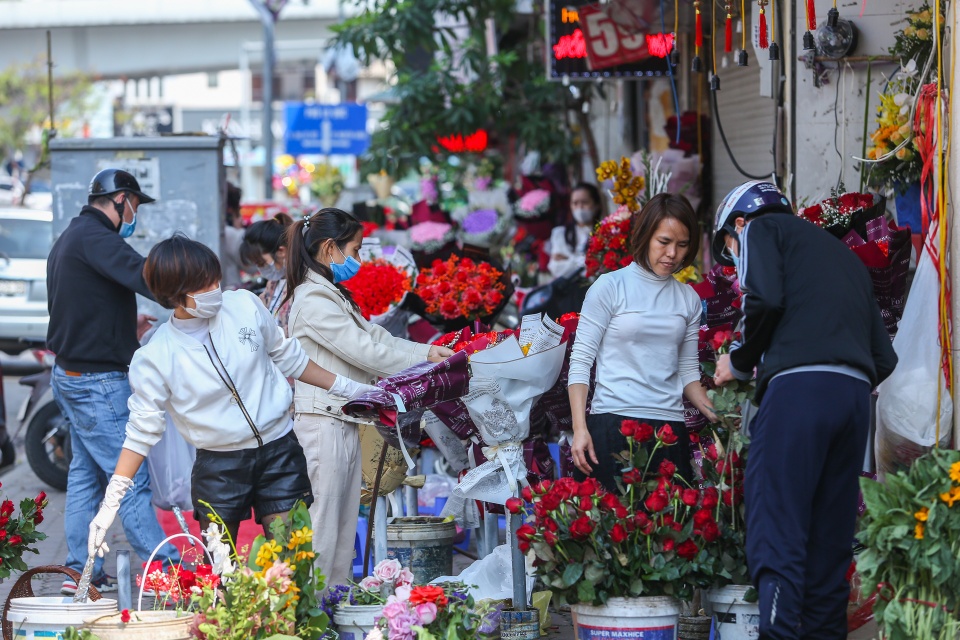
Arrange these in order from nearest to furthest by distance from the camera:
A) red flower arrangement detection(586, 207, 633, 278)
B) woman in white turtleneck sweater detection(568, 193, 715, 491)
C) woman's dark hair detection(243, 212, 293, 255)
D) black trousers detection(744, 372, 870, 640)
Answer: black trousers detection(744, 372, 870, 640) → woman in white turtleneck sweater detection(568, 193, 715, 491) → red flower arrangement detection(586, 207, 633, 278) → woman's dark hair detection(243, 212, 293, 255)

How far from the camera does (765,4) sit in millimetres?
6758

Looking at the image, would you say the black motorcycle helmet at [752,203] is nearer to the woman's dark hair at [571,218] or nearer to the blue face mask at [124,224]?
the blue face mask at [124,224]

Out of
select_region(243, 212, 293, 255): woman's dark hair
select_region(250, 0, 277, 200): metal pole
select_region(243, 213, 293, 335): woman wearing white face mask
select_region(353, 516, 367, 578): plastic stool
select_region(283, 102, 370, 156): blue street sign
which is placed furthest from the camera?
select_region(283, 102, 370, 156): blue street sign

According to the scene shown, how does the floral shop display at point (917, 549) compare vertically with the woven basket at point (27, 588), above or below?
above

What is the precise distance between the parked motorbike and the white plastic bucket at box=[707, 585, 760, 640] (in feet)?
19.9

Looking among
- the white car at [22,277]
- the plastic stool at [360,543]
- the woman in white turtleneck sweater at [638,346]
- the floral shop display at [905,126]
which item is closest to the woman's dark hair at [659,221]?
the woman in white turtleneck sweater at [638,346]

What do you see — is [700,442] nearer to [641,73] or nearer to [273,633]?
[273,633]

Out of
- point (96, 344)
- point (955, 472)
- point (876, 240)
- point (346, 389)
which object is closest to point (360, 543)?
point (96, 344)

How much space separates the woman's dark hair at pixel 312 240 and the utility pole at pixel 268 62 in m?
15.4

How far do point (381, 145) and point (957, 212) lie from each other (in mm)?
9187

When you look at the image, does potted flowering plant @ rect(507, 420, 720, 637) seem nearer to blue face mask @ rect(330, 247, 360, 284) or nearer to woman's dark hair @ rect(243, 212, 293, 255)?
blue face mask @ rect(330, 247, 360, 284)

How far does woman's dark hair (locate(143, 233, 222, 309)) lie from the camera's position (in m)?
4.57

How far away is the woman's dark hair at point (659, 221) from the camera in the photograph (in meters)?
4.80

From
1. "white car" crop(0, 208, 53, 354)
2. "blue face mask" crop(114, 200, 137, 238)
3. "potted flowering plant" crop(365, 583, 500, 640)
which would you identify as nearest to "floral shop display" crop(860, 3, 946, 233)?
"potted flowering plant" crop(365, 583, 500, 640)
